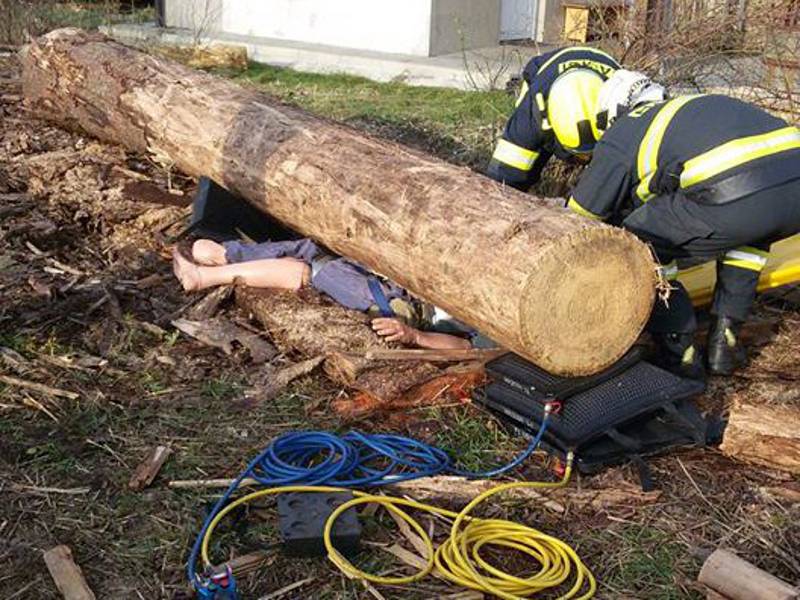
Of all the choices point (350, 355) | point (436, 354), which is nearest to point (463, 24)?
point (436, 354)

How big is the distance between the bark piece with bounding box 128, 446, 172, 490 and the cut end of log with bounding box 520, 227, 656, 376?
58.3 inches

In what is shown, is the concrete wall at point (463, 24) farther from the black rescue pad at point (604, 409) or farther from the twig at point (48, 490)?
the twig at point (48, 490)

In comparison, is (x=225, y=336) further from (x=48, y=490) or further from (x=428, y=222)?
(x=48, y=490)

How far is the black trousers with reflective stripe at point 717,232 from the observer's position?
4.43 metres

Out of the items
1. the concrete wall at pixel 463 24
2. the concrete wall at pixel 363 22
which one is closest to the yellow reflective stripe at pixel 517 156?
the concrete wall at pixel 363 22

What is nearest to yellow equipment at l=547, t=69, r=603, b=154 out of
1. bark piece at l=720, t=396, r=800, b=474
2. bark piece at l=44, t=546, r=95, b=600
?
bark piece at l=720, t=396, r=800, b=474

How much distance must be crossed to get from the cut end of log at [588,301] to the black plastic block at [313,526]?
1003 mm

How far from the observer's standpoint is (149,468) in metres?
3.83

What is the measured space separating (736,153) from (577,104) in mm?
925

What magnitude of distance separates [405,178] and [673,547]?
2015mm

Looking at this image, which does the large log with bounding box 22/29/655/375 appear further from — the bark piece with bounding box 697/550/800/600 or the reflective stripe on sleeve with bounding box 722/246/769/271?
the bark piece with bounding box 697/550/800/600

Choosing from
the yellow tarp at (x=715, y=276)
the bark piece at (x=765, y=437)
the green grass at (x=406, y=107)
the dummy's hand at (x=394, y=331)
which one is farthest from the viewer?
the green grass at (x=406, y=107)

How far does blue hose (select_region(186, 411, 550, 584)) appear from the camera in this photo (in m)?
3.75

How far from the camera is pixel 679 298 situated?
4660 mm
